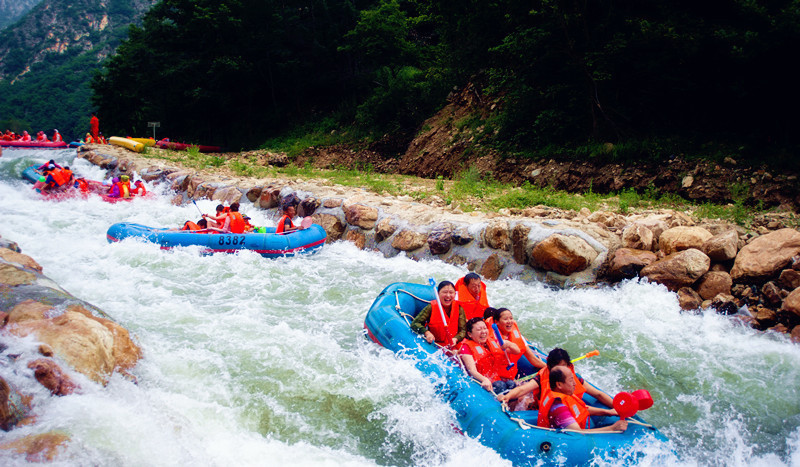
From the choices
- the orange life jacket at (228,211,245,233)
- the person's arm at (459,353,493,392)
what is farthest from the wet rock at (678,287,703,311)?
the orange life jacket at (228,211,245,233)

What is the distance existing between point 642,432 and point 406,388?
1.85 m

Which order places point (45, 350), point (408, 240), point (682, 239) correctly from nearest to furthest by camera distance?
point (45, 350) < point (682, 239) < point (408, 240)

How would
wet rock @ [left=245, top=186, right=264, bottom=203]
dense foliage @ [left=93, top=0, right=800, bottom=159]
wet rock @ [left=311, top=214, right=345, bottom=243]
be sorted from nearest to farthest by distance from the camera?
dense foliage @ [left=93, top=0, right=800, bottom=159], wet rock @ [left=311, top=214, right=345, bottom=243], wet rock @ [left=245, top=186, right=264, bottom=203]

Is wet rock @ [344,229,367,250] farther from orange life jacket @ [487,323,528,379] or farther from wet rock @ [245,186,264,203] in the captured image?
orange life jacket @ [487,323,528,379]

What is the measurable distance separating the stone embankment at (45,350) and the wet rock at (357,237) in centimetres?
437

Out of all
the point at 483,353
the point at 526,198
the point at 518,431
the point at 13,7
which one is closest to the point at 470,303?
the point at 483,353

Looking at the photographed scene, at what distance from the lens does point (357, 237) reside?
8.48 m

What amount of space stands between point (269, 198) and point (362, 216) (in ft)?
9.98

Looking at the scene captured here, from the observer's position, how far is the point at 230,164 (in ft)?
50.7

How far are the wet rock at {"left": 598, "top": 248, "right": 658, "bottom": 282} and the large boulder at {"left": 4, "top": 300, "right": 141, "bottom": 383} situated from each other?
17.5 ft

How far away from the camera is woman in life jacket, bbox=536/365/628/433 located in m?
3.37

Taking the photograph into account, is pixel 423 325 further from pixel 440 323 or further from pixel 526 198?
pixel 526 198

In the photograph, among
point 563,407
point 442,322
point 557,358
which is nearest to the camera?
point 563,407

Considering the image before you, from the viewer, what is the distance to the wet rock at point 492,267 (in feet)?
22.1
